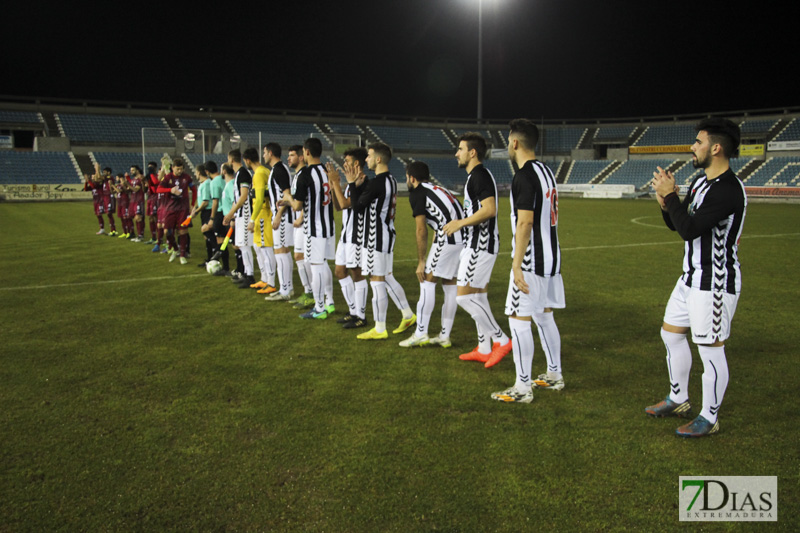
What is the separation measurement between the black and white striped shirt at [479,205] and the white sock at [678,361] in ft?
5.68

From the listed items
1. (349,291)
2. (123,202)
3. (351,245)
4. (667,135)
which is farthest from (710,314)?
(667,135)

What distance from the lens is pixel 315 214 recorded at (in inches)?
281

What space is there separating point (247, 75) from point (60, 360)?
56.2m

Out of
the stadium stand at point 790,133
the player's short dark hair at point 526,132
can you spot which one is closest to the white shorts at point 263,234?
the player's short dark hair at point 526,132

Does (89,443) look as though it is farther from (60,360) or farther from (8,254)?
(8,254)

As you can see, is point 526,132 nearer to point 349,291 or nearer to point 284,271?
point 349,291

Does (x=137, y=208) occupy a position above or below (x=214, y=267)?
above

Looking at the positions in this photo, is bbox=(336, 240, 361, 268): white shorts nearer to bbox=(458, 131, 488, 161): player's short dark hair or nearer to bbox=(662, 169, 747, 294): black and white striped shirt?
bbox=(458, 131, 488, 161): player's short dark hair

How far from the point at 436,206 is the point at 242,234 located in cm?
490

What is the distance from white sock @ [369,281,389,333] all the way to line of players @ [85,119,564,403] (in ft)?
0.04

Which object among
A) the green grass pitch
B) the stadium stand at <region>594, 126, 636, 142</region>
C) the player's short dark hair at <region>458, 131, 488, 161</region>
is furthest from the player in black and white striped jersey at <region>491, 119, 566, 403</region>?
the stadium stand at <region>594, 126, 636, 142</region>

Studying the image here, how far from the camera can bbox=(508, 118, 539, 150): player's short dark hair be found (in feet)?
13.9

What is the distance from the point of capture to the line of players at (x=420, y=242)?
4328 millimetres

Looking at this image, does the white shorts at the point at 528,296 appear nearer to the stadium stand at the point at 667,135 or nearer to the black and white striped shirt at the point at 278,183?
the black and white striped shirt at the point at 278,183
